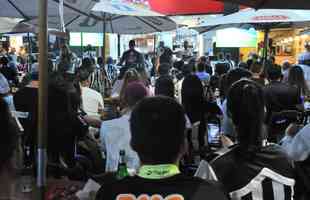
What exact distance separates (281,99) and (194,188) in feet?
17.6

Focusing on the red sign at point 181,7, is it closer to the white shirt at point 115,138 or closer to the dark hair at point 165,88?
the dark hair at point 165,88

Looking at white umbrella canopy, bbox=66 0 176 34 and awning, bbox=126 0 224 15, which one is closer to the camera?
awning, bbox=126 0 224 15

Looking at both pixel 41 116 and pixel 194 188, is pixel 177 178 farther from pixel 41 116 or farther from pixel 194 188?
pixel 41 116

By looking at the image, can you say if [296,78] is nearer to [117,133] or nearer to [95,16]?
[117,133]

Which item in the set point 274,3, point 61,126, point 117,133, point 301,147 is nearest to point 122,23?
point 61,126

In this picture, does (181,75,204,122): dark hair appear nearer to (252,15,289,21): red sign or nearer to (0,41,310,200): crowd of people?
(0,41,310,200): crowd of people

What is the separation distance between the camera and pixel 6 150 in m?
1.31

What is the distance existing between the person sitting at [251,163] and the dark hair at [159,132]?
25.6 inches

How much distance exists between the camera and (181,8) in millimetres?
9828

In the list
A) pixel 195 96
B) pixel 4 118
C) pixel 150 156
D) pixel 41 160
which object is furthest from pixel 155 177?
pixel 195 96

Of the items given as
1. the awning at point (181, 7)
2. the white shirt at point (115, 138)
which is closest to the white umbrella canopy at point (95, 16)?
the awning at point (181, 7)

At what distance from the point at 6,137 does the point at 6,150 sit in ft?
0.12

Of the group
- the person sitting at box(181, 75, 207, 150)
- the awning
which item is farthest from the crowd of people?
the awning

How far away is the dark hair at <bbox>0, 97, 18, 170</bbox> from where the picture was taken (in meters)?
1.31
